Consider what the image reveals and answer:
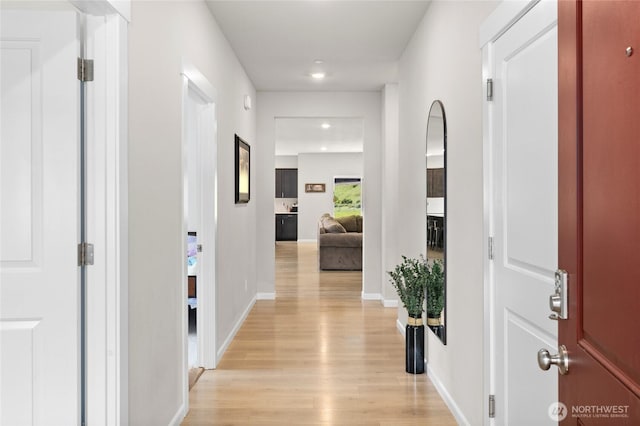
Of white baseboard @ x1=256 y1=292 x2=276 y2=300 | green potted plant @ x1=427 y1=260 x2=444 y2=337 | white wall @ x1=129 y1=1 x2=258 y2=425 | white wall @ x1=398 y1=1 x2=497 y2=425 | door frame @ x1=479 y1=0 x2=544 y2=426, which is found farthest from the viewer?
white baseboard @ x1=256 y1=292 x2=276 y2=300

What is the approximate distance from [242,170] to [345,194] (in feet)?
30.9

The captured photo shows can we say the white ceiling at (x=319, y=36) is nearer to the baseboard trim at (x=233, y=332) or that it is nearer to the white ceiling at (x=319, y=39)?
the white ceiling at (x=319, y=39)

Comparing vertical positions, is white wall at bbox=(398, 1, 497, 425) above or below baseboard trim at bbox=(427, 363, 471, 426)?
above

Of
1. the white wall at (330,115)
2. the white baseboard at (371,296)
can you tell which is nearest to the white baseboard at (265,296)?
the white wall at (330,115)

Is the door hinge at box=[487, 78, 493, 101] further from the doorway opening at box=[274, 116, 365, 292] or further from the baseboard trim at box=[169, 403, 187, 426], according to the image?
the doorway opening at box=[274, 116, 365, 292]

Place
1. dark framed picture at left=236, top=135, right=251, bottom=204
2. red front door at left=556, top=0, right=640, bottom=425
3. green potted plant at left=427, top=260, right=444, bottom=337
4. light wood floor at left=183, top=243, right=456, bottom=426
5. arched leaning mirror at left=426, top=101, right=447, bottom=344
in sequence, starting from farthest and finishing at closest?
dark framed picture at left=236, top=135, right=251, bottom=204
green potted plant at left=427, top=260, right=444, bottom=337
arched leaning mirror at left=426, top=101, right=447, bottom=344
light wood floor at left=183, top=243, right=456, bottom=426
red front door at left=556, top=0, right=640, bottom=425

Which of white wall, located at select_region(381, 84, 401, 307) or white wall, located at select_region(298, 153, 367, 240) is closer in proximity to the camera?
white wall, located at select_region(381, 84, 401, 307)

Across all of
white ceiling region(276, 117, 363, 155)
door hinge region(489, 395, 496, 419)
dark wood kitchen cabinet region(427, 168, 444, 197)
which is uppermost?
white ceiling region(276, 117, 363, 155)

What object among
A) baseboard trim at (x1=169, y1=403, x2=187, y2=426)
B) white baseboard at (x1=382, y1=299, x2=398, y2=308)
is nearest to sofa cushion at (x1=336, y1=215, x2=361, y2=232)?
white baseboard at (x1=382, y1=299, x2=398, y2=308)

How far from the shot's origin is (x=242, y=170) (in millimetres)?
4930

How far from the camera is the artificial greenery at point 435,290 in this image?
320 centimetres

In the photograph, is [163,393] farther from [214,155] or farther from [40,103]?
[214,155]

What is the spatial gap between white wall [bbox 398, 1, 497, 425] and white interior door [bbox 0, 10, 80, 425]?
182cm

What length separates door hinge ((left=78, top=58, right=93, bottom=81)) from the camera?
5.95 feet
